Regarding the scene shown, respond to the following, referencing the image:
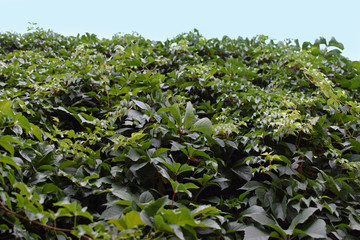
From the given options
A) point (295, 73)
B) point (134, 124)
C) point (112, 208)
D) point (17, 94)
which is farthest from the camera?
point (295, 73)

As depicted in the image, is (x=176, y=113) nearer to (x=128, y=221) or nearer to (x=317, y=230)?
(x=128, y=221)

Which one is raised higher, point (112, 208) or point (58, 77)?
point (58, 77)

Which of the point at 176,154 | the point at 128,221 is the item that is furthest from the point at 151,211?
the point at 176,154

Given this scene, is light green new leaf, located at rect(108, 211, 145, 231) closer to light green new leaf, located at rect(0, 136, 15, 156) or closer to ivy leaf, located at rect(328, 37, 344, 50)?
light green new leaf, located at rect(0, 136, 15, 156)

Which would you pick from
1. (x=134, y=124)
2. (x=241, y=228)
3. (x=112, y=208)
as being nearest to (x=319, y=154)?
(x=241, y=228)

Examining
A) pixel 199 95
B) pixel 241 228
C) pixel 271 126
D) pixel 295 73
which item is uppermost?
pixel 295 73

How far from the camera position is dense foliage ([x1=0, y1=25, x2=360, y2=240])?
1285mm

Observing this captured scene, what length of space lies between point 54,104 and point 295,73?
2.32 meters

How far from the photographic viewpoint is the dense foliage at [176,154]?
4.21 feet

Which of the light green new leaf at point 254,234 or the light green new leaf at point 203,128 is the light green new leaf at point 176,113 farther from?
the light green new leaf at point 254,234

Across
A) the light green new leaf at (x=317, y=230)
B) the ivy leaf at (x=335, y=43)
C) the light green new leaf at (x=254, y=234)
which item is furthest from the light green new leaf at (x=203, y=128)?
the ivy leaf at (x=335, y=43)

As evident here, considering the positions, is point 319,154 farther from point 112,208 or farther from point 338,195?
point 112,208

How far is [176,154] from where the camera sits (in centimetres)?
187

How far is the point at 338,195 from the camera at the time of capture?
1.77m
